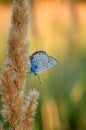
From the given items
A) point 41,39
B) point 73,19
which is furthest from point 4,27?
point 73,19

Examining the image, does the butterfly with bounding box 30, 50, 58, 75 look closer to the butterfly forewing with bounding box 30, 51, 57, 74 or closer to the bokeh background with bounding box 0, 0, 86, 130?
the butterfly forewing with bounding box 30, 51, 57, 74

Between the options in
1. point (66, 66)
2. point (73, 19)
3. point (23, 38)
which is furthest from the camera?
point (73, 19)

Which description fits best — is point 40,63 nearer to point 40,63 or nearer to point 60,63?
point 40,63

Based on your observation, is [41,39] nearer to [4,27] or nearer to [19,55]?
[4,27]

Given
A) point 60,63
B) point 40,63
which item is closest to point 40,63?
point 40,63

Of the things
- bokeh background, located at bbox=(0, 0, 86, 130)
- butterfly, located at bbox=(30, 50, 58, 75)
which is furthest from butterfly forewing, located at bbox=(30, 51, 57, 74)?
bokeh background, located at bbox=(0, 0, 86, 130)

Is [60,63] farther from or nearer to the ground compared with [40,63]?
nearer to the ground
